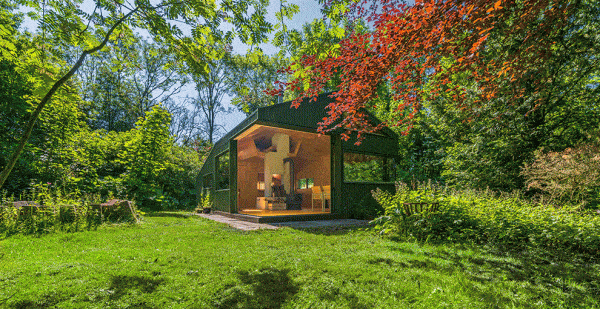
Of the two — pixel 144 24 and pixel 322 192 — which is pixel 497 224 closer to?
pixel 144 24

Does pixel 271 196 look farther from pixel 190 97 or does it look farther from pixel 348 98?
pixel 190 97

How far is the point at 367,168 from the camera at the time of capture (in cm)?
1071

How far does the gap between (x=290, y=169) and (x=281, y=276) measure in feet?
32.3

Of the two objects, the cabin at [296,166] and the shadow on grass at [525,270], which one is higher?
the cabin at [296,166]

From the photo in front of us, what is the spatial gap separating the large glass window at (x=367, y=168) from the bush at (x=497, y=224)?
153 inches

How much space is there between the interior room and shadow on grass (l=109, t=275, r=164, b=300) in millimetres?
8339

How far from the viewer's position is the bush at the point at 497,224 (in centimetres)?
393

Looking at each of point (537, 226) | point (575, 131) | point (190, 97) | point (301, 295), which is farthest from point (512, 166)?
point (190, 97)

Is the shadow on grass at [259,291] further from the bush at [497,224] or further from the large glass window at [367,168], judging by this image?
the large glass window at [367,168]

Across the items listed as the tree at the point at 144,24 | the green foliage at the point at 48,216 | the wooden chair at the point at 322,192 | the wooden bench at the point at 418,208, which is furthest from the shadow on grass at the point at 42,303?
the wooden chair at the point at 322,192

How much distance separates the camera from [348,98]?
4172mm

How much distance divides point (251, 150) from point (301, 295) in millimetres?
11092

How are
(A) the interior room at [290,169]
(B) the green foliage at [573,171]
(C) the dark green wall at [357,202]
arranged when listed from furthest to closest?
(A) the interior room at [290,169]
(C) the dark green wall at [357,202]
(B) the green foliage at [573,171]

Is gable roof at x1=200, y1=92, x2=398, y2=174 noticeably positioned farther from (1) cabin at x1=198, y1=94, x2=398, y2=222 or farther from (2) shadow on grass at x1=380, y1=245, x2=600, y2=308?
(2) shadow on grass at x1=380, y1=245, x2=600, y2=308
